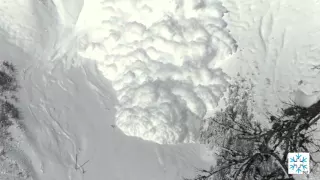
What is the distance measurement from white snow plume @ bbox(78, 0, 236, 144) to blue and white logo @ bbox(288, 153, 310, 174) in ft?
8.96

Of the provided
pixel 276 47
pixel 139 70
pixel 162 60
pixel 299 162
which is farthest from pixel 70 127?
pixel 276 47

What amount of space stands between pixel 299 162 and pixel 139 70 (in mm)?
4439

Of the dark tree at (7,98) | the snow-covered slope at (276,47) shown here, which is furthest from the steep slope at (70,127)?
the snow-covered slope at (276,47)

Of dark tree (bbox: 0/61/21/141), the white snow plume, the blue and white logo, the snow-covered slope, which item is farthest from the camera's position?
the snow-covered slope

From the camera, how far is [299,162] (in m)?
9.77

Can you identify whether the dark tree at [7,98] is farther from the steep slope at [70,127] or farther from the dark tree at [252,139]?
the dark tree at [252,139]

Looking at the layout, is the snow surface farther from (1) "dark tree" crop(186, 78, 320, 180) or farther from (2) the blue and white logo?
(2) the blue and white logo

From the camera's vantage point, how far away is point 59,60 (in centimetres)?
1224

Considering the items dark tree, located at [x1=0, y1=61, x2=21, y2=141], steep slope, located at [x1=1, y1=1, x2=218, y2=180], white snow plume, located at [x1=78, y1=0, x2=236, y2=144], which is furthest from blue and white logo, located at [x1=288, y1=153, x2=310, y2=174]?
dark tree, located at [x1=0, y1=61, x2=21, y2=141]

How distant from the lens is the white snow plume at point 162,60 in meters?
11.4

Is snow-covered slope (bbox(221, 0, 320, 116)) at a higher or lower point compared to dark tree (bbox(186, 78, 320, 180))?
higher

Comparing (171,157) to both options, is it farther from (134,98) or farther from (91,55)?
(91,55)

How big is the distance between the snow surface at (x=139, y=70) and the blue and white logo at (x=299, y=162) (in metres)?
2.28

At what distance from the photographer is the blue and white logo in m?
9.52
